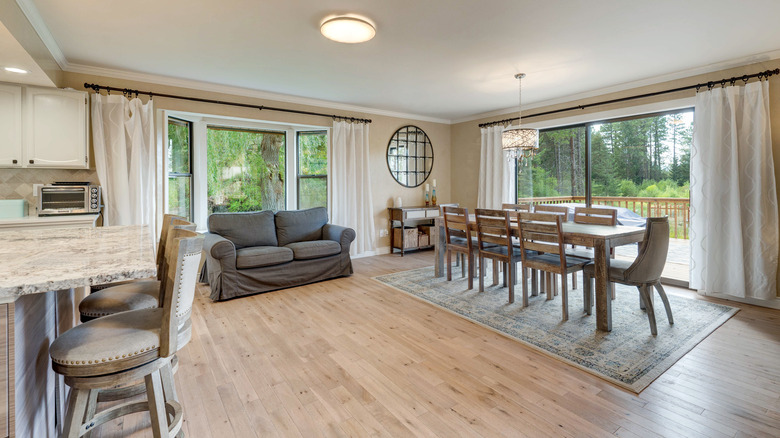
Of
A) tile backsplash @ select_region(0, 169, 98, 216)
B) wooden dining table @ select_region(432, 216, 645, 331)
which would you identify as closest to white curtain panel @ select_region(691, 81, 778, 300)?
wooden dining table @ select_region(432, 216, 645, 331)

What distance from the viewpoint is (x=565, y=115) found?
511 cm

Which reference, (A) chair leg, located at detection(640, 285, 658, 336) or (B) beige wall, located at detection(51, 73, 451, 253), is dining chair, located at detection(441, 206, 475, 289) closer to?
(A) chair leg, located at detection(640, 285, 658, 336)

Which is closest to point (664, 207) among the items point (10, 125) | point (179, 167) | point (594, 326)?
point (594, 326)

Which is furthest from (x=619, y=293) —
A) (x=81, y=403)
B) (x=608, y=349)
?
(x=81, y=403)

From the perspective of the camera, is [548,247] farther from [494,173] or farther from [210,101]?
[210,101]

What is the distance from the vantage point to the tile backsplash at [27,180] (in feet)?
11.4

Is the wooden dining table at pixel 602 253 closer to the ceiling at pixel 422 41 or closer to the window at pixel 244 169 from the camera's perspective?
the ceiling at pixel 422 41

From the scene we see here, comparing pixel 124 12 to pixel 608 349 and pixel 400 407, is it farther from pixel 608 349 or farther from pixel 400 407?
pixel 608 349

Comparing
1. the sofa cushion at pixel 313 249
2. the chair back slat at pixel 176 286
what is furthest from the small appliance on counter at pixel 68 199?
the chair back slat at pixel 176 286

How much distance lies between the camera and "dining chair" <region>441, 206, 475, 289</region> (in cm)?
399

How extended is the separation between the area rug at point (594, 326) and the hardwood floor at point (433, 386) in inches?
3.9

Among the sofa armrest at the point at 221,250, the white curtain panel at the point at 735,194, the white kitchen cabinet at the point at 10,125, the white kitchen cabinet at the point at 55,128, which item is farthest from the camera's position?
the sofa armrest at the point at 221,250

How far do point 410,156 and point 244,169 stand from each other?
110 inches

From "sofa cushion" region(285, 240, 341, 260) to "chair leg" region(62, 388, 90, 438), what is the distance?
2.90 m
